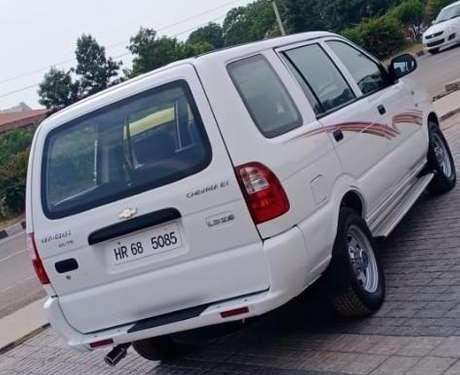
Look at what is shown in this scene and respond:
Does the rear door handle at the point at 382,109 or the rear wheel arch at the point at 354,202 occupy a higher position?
the rear door handle at the point at 382,109

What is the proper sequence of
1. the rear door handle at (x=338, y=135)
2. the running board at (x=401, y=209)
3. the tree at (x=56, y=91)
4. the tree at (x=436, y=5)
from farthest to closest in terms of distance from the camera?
the tree at (x=56, y=91) < the tree at (x=436, y=5) < the running board at (x=401, y=209) < the rear door handle at (x=338, y=135)

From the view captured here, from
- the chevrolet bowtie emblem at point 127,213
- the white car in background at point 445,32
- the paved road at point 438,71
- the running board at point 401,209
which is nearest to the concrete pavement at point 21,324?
the chevrolet bowtie emblem at point 127,213

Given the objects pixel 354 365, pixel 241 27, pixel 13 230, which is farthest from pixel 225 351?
pixel 241 27

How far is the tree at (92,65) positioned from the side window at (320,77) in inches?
1761

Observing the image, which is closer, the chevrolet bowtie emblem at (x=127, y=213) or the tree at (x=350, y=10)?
the chevrolet bowtie emblem at (x=127, y=213)

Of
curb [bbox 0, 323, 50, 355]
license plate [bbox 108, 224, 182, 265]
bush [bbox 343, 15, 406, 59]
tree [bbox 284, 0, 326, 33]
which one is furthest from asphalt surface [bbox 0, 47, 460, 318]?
tree [bbox 284, 0, 326, 33]

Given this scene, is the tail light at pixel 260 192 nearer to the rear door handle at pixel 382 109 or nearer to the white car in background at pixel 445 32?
the rear door handle at pixel 382 109

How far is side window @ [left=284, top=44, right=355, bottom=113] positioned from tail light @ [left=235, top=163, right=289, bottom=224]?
100 centimetres

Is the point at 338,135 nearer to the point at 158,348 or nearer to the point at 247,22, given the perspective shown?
the point at 158,348

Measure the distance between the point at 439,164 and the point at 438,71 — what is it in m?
15.3

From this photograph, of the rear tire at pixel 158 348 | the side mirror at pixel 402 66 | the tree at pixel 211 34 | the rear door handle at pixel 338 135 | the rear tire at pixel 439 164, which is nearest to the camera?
the rear door handle at pixel 338 135

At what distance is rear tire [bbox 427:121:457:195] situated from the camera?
6.61 m

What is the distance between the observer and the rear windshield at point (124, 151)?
3.92 meters

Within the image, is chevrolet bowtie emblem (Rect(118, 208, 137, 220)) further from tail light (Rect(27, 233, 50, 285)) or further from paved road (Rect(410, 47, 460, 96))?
paved road (Rect(410, 47, 460, 96))
